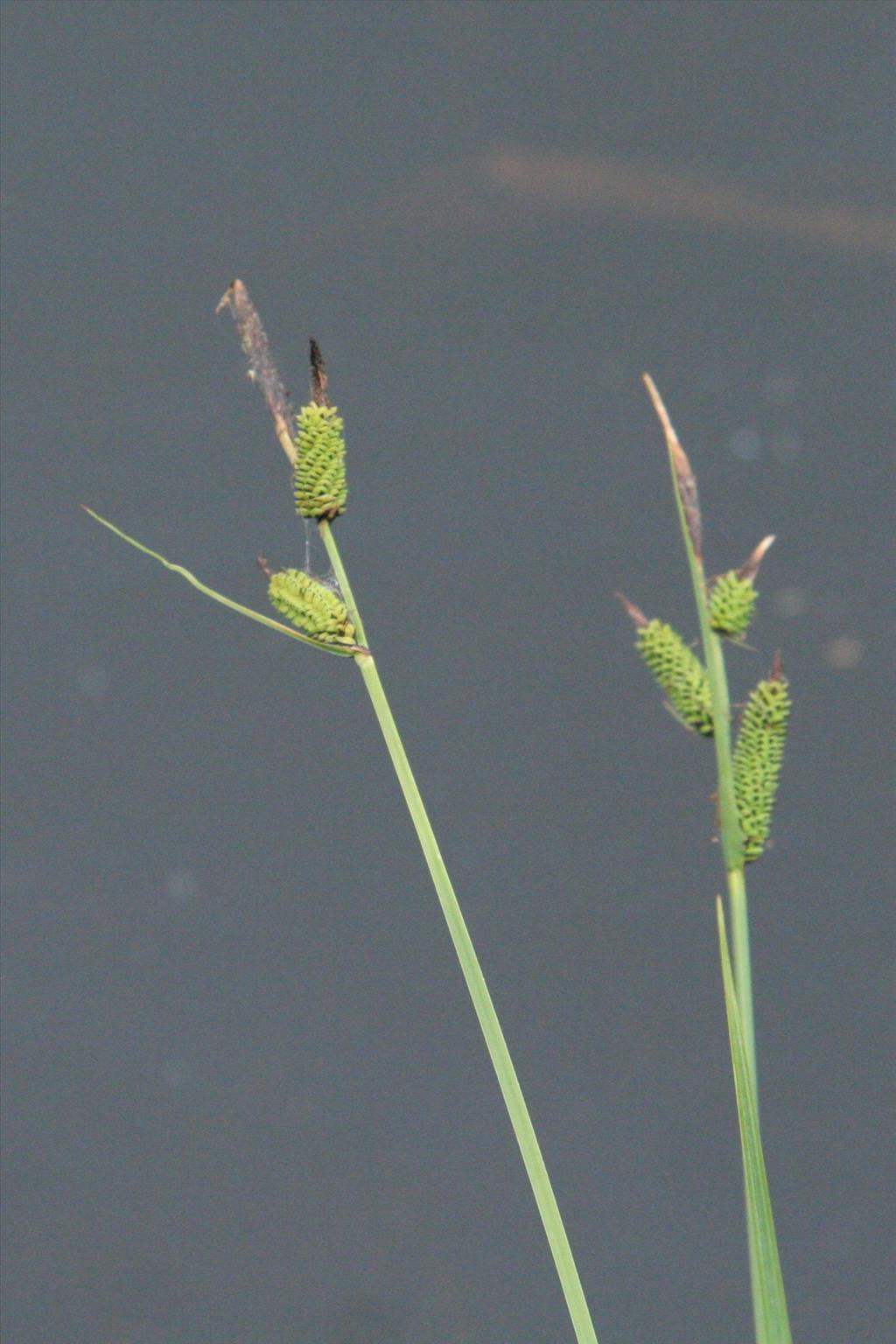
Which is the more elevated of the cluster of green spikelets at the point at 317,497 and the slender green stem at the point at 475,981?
the cluster of green spikelets at the point at 317,497

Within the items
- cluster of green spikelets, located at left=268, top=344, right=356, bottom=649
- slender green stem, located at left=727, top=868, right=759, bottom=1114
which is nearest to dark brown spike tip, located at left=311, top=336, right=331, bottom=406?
cluster of green spikelets, located at left=268, top=344, right=356, bottom=649

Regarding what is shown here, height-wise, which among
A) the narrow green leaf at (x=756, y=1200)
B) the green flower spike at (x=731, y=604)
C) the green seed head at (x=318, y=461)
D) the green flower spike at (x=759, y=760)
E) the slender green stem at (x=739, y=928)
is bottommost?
the narrow green leaf at (x=756, y=1200)

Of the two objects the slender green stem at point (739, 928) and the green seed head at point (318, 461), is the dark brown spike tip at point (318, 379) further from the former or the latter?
the slender green stem at point (739, 928)

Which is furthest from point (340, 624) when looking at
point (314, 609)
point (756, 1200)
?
point (756, 1200)

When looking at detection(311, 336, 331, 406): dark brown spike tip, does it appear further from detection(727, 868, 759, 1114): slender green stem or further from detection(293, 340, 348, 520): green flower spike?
detection(727, 868, 759, 1114): slender green stem

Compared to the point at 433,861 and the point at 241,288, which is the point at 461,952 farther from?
the point at 241,288

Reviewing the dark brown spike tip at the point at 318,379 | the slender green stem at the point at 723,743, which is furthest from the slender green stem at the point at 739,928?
the dark brown spike tip at the point at 318,379

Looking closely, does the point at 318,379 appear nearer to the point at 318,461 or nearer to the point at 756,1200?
the point at 318,461
